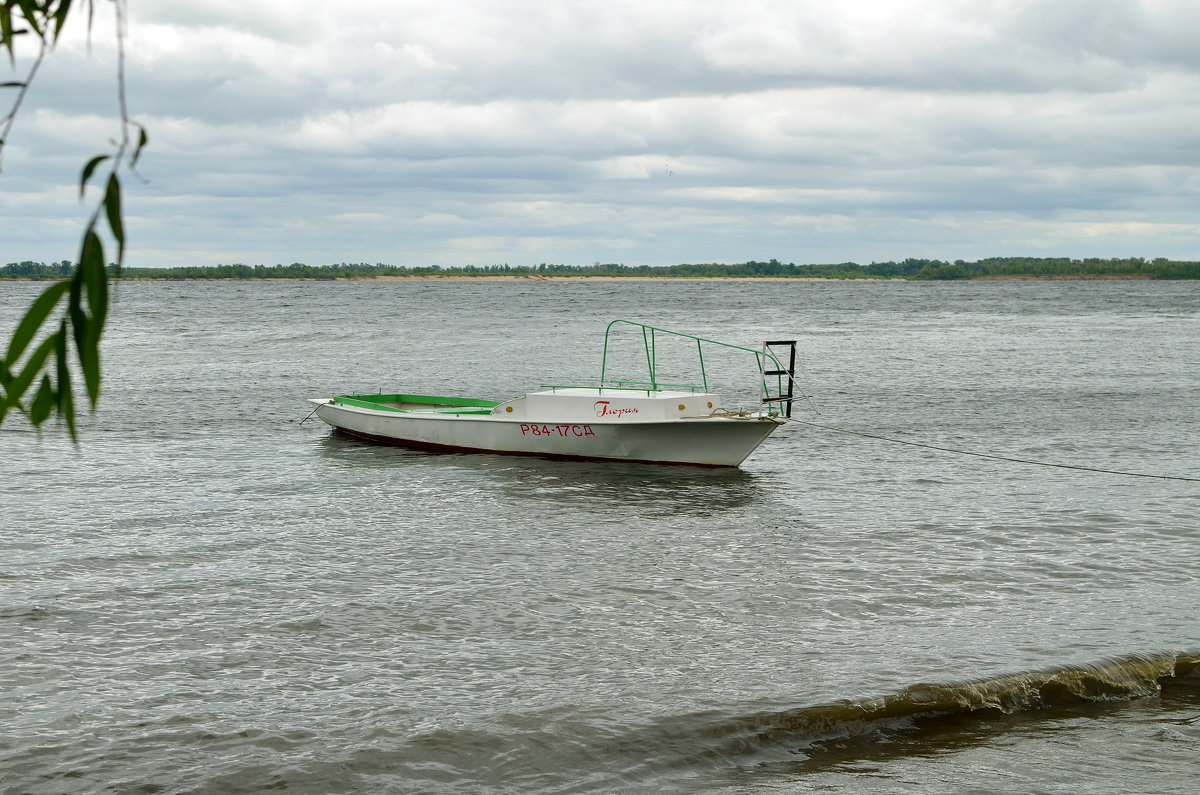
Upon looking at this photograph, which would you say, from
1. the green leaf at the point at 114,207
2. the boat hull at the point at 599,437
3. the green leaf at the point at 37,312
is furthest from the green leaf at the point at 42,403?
the boat hull at the point at 599,437

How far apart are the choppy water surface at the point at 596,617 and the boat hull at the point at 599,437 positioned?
1.80 feet

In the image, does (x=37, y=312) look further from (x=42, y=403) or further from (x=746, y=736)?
(x=746, y=736)

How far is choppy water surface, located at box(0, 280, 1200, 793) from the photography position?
27.9 ft

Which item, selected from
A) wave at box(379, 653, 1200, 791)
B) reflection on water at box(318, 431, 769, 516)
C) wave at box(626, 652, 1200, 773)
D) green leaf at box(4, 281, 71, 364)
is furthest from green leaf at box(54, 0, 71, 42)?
reflection on water at box(318, 431, 769, 516)

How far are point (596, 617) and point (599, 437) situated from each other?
10.1m

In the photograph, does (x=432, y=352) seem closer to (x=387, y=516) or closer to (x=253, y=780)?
(x=387, y=516)

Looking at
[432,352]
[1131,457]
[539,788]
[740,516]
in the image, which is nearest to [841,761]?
[539,788]

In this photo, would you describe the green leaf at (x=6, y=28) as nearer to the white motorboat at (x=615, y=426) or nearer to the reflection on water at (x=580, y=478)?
the reflection on water at (x=580, y=478)

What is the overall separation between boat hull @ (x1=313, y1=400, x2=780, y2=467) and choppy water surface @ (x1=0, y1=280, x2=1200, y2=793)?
0.55 meters

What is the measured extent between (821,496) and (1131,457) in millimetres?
8245

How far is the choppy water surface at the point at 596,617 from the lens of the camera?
8516 mm

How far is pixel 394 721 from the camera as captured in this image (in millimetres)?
9094

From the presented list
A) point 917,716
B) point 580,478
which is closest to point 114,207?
point 917,716

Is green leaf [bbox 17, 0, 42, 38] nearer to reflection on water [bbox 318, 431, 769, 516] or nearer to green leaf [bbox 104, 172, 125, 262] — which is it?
green leaf [bbox 104, 172, 125, 262]
